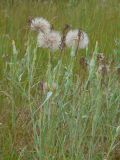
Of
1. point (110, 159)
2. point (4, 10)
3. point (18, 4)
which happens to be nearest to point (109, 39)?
point (4, 10)

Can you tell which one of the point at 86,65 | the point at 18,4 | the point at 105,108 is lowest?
the point at 105,108

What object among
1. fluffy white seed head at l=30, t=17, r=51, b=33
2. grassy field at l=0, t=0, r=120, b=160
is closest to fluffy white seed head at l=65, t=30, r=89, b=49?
grassy field at l=0, t=0, r=120, b=160

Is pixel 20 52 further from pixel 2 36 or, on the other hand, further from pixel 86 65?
pixel 86 65

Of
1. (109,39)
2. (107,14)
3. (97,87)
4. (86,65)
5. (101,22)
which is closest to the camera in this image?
(97,87)

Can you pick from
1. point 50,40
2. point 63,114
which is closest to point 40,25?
point 50,40

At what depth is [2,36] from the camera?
3975 mm

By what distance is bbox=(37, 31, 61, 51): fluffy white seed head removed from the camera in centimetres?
245

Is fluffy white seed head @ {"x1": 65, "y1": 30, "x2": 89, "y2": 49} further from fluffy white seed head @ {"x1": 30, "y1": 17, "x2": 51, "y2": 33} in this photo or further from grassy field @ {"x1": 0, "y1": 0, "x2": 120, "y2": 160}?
fluffy white seed head @ {"x1": 30, "y1": 17, "x2": 51, "y2": 33}

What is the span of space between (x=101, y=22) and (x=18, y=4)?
1161 millimetres

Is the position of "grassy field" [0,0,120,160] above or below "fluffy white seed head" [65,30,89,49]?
below

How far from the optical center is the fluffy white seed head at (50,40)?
8.03ft

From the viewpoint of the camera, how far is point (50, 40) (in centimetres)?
246

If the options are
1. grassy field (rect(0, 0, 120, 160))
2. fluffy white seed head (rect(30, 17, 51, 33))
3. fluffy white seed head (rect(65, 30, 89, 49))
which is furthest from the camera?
fluffy white seed head (rect(30, 17, 51, 33))

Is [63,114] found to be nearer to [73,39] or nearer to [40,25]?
[73,39]
